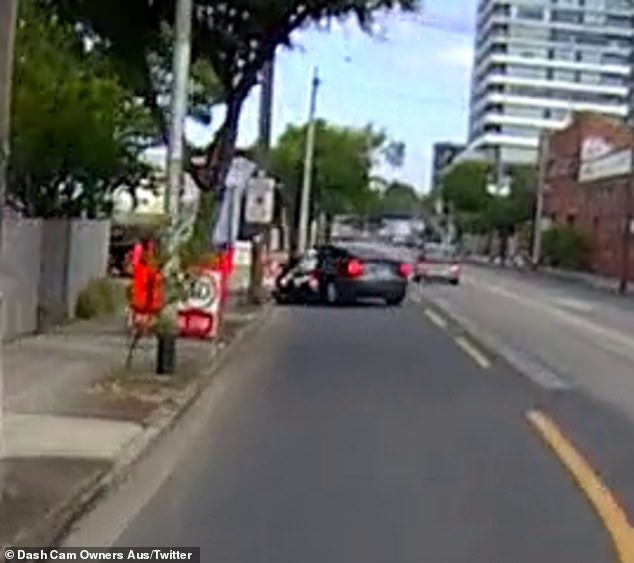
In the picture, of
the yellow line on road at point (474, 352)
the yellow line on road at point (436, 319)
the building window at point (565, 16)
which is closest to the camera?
the yellow line on road at point (474, 352)

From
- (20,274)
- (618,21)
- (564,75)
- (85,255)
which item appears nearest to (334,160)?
(618,21)

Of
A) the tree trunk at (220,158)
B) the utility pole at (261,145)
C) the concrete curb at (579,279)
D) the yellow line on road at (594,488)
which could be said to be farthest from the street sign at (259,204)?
the concrete curb at (579,279)

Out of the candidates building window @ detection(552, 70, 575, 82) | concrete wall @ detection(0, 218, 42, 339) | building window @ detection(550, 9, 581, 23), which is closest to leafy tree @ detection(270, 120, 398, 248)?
Result: building window @ detection(550, 9, 581, 23)

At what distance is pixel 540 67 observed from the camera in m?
145

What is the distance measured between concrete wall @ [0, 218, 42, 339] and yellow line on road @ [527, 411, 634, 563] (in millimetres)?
8220

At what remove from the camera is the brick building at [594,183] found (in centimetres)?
9694

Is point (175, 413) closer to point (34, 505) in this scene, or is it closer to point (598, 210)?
point (34, 505)

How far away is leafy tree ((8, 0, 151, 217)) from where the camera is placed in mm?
28469

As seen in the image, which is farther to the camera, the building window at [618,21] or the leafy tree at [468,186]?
the leafy tree at [468,186]

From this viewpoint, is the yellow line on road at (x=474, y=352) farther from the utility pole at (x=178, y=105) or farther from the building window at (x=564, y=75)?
the building window at (x=564, y=75)

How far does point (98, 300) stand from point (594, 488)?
60.8ft

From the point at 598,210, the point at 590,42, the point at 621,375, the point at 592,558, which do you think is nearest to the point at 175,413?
the point at 592,558

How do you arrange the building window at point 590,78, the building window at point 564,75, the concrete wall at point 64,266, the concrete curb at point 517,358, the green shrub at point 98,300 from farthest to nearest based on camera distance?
the building window at point 590,78
the building window at point 564,75
the green shrub at point 98,300
the concrete wall at point 64,266
the concrete curb at point 517,358

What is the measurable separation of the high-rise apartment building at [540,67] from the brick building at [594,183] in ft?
23.6
